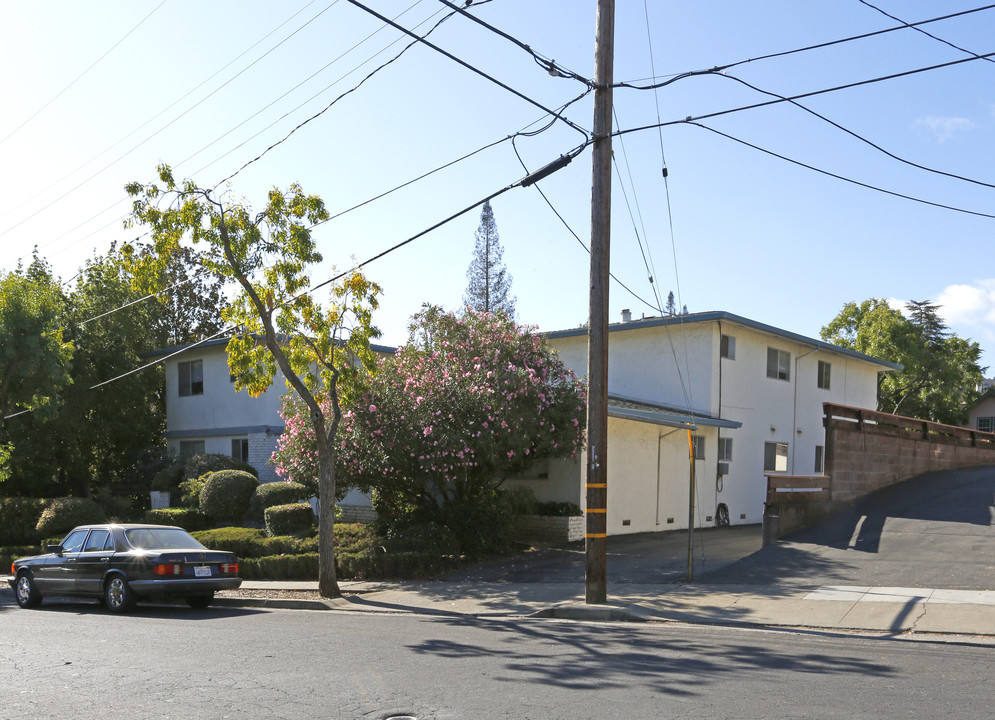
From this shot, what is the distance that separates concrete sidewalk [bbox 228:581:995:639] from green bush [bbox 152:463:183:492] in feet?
44.7

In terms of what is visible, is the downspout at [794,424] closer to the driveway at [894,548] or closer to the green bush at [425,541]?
the driveway at [894,548]

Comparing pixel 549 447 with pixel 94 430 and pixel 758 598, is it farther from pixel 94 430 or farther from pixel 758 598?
pixel 94 430

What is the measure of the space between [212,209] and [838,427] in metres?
13.3

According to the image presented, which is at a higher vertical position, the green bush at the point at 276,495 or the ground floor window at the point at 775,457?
the ground floor window at the point at 775,457

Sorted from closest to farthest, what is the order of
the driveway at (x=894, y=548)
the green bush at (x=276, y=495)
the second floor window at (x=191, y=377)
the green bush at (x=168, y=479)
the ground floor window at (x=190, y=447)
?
1. the driveway at (x=894, y=548)
2. the green bush at (x=276, y=495)
3. the green bush at (x=168, y=479)
4. the ground floor window at (x=190, y=447)
5. the second floor window at (x=191, y=377)

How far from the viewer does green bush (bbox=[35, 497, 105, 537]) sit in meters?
24.5

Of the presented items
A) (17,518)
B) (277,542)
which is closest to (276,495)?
(277,542)

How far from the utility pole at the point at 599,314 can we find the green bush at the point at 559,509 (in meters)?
7.55

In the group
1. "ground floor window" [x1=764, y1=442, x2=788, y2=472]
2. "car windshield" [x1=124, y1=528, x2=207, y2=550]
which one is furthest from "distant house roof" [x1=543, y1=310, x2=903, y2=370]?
"car windshield" [x1=124, y1=528, x2=207, y2=550]

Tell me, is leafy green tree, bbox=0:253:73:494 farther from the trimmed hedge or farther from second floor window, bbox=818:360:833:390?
second floor window, bbox=818:360:833:390

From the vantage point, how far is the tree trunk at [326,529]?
15.1 meters

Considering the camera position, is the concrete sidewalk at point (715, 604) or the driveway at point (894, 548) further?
the driveway at point (894, 548)

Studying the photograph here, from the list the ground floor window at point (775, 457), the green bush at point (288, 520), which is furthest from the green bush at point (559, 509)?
the ground floor window at point (775, 457)

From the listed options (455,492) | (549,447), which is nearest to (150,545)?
(455,492)
